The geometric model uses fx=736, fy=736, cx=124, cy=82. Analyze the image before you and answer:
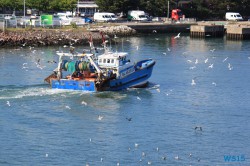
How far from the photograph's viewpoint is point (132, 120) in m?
37.9

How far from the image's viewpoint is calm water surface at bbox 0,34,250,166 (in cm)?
3173

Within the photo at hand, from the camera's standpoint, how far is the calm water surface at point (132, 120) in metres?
31.7

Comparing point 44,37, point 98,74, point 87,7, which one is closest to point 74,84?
point 98,74

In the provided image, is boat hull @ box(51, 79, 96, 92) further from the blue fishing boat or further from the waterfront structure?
the waterfront structure

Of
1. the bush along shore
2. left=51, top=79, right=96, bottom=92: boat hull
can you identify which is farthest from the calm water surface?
the bush along shore

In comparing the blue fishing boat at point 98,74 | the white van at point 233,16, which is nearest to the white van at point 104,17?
the white van at point 233,16

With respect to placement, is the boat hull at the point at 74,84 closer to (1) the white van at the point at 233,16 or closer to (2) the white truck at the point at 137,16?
(2) the white truck at the point at 137,16

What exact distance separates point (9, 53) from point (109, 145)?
33.9m

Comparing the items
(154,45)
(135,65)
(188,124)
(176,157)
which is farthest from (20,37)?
(176,157)

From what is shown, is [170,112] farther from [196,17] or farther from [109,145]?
[196,17]

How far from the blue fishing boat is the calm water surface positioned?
51cm

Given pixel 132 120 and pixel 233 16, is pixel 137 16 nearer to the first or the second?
pixel 233 16

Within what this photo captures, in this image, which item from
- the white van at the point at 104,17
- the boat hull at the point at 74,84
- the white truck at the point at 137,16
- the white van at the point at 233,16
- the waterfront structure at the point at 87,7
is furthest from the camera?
the waterfront structure at the point at 87,7

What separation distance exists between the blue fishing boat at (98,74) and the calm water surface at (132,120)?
0.51 meters
